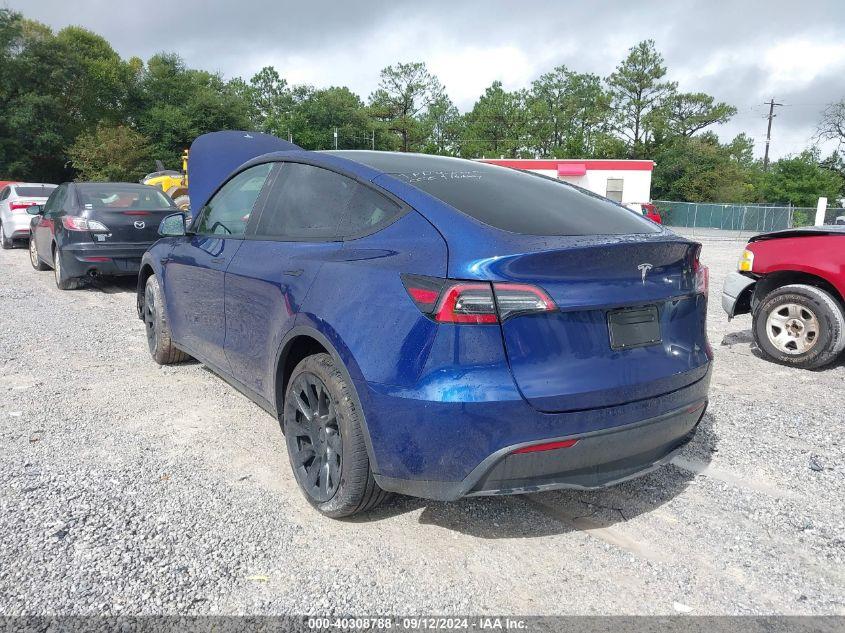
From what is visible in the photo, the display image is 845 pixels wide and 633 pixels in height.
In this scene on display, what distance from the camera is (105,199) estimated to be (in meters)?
8.81

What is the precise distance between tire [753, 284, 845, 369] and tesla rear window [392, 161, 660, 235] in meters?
3.20

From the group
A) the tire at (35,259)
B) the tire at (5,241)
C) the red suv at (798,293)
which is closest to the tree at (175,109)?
the tire at (5,241)

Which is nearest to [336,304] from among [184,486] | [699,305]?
[184,486]

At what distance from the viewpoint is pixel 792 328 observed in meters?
5.70

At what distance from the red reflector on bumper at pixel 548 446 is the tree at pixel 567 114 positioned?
63696 mm

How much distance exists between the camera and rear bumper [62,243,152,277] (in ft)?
27.5

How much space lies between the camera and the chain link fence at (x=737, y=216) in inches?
1421

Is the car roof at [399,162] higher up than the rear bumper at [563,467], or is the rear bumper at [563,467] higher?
the car roof at [399,162]

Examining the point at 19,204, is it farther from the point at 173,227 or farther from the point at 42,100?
the point at 42,100

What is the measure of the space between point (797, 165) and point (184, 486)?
187 feet

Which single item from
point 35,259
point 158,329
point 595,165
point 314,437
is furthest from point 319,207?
point 595,165

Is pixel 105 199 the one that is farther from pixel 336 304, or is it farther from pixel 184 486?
pixel 336 304

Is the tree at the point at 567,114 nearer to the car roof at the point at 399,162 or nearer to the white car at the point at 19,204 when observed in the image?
the white car at the point at 19,204

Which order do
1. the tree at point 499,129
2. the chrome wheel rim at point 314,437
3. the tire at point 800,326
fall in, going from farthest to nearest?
the tree at point 499,129, the tire at point 800,326, the chrome wheel rim at point 314,437
